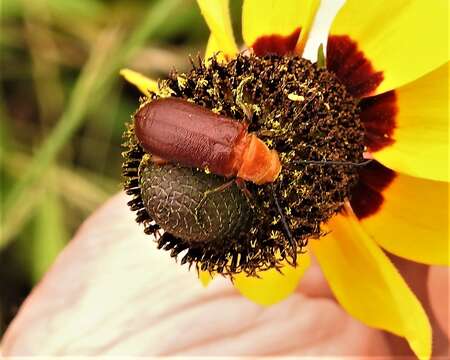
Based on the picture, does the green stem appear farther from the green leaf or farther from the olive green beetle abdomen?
the olive green beetle abdomen

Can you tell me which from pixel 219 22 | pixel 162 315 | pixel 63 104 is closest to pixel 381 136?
pixel 219 22

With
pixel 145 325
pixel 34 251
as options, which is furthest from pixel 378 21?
pixel 34 251

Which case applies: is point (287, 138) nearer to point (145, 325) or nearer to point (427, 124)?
point (427, 124)

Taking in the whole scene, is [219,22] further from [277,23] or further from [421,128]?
[421,128]

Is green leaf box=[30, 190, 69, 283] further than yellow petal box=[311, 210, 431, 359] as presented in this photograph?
Yes

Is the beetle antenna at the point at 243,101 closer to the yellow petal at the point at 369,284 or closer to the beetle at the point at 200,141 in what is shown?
the beetle at the point at 200,141

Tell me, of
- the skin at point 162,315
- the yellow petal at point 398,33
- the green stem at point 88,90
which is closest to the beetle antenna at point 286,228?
the yellow petal at point 398,33

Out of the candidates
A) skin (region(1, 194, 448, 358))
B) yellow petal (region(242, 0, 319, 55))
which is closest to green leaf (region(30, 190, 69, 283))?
skin (region(1, 194, 448, 358))
